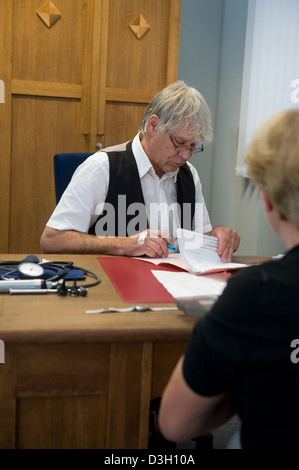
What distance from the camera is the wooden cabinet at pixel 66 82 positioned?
10.5ft

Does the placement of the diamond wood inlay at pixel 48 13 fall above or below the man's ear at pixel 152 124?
above

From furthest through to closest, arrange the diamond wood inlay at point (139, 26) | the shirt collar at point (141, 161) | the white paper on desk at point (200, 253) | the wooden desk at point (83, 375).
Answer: the diamond wood inlay at point (139, 26)
the shirt collar at point (141, 161)
the white paper on desk at point (200, 253)
the wooden desk at point (83, 375)

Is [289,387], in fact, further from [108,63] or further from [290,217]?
[108,63]

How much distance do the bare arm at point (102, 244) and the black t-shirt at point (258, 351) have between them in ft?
3.68

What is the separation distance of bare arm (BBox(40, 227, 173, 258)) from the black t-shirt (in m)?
1.12

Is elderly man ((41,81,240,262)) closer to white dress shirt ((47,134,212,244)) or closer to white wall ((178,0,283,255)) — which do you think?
white dress shirt ((47,134,212,244))

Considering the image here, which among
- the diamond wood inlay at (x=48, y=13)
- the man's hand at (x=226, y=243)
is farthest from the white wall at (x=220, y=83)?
the man's hand at (x=226, y=243)

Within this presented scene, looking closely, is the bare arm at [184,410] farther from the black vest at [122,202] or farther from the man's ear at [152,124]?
the man's ear at [152,124]

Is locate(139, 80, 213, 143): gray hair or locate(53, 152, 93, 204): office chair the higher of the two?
locate(139, 80, 213, 143): gray hair

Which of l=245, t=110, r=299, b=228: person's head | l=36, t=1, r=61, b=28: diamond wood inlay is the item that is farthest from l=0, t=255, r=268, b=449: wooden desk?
l=36, t=1, r=61, b=28: diamond wood inlay

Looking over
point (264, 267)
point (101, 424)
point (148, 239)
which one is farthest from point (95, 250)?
point (264, 267)

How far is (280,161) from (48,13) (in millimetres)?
2689

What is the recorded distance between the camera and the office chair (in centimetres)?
248

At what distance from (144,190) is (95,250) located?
42cm
